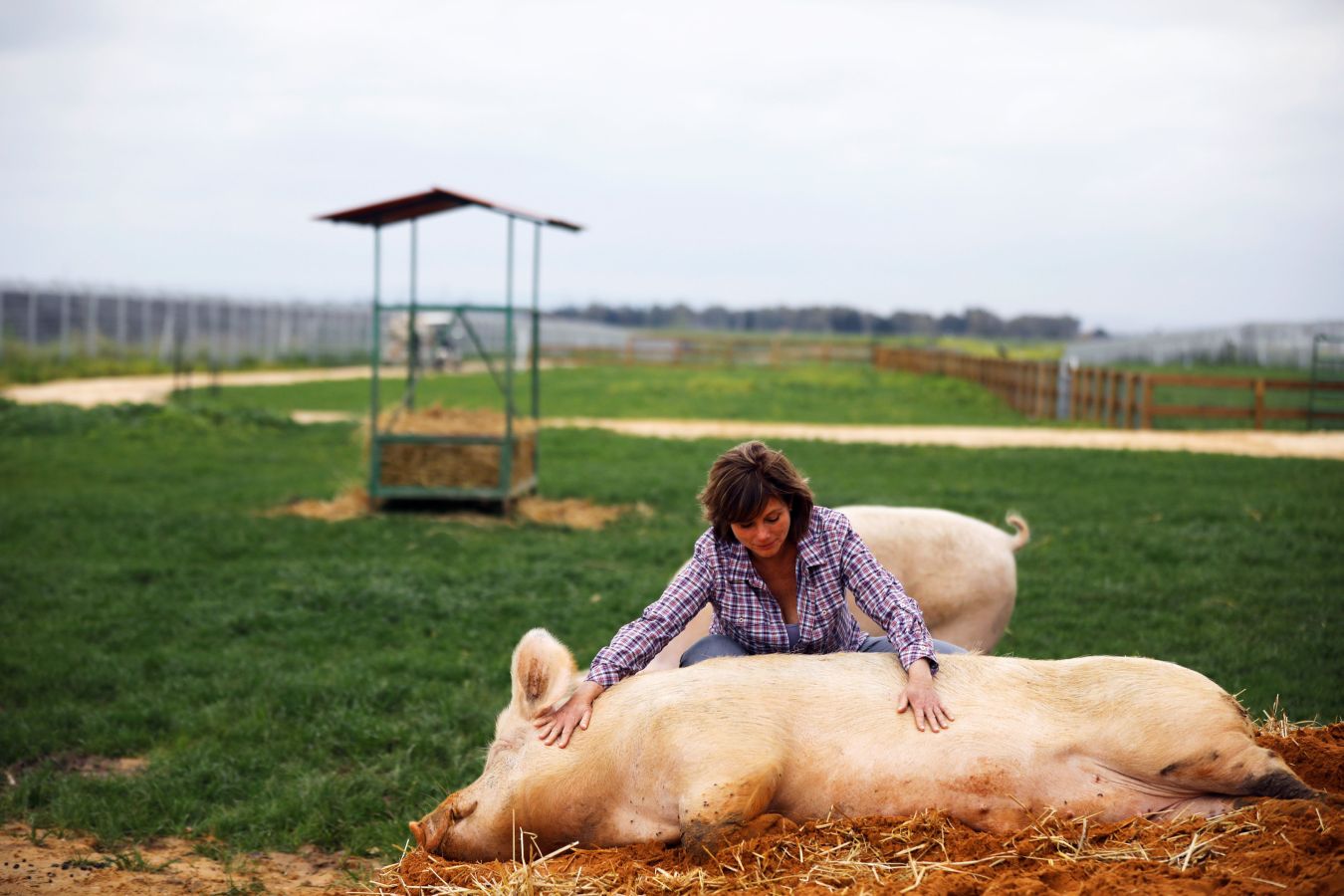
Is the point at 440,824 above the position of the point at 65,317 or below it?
below

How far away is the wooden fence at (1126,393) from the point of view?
20.6m

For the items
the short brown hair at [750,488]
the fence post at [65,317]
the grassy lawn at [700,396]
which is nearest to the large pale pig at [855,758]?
the short brown hair at [750,488]

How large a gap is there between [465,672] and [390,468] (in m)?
5.56

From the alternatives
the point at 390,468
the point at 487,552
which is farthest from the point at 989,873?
the point at 390,468

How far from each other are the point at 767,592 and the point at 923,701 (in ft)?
2.36

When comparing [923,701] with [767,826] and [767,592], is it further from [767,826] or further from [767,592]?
[767,592]

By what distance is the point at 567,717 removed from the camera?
11.8 ft

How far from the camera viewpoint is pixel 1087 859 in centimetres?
302

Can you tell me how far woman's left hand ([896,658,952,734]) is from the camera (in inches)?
134

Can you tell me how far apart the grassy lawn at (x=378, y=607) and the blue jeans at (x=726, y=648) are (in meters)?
1.41

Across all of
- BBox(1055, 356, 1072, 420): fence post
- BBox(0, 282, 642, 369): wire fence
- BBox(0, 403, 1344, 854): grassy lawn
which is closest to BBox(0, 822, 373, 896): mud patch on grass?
BBox(0, 403, 1344, 854): grassy lawn

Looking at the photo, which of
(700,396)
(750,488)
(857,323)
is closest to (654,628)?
(750,488)

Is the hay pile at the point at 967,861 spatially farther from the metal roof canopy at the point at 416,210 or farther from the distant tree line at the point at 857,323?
the distant tree line at the point at 857,323

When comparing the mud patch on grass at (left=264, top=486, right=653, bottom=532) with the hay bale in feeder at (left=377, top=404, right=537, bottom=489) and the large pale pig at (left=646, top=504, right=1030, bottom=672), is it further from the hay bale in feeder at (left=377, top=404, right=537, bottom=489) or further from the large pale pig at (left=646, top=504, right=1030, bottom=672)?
the large pale pig at (left=646, top=504, right=1030, bottom=672)
